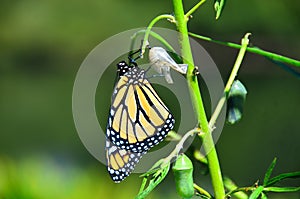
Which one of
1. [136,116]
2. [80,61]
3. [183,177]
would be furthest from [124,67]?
[80,61]

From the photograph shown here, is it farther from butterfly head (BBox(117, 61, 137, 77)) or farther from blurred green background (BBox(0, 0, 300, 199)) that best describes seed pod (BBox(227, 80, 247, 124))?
blurred green background (BBox(0, 0, 300, 199))

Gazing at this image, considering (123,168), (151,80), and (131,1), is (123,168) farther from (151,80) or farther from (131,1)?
(131,1)

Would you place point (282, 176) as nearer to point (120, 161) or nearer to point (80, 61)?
point (120, 161)

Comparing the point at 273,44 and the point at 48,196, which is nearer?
the point at 48,196

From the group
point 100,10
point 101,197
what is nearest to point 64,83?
point 100,10

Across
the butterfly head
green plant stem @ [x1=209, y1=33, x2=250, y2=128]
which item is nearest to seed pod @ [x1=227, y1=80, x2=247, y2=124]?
green plant stem @ [x1=209, y1=33, x2=250, y2=128]

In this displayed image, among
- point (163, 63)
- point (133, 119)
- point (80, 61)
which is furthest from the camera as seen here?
point (80, 61)

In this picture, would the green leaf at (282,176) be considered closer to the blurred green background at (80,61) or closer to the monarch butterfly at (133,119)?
the monarch butterfly at (133,119)
